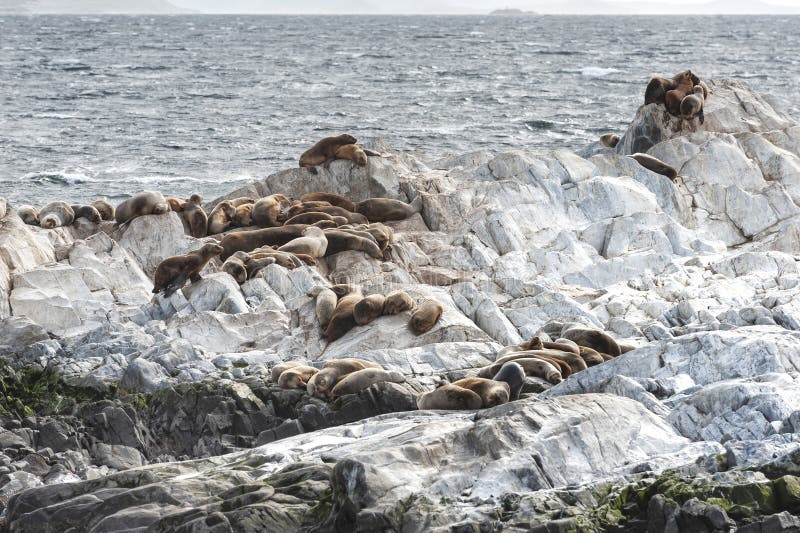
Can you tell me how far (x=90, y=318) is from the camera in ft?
53.9

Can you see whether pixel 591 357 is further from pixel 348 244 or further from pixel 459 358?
pixel 348 244

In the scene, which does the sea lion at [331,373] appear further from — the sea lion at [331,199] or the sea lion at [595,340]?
the sea lion at [331,199]

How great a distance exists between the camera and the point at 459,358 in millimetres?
14461

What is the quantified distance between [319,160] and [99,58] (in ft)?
200

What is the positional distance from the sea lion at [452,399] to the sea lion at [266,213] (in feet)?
29.2

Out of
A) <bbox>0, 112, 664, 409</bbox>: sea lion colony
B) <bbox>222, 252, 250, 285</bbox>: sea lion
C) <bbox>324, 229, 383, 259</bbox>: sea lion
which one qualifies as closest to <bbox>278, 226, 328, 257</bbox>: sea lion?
<bbox>0, 112, 664, 409</bbox>: sea lion colony

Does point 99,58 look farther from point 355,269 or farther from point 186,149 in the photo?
point 355,269

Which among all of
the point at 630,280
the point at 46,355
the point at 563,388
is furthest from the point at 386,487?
the point at 630,280

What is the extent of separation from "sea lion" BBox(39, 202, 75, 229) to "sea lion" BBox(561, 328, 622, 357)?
1066 centimetres

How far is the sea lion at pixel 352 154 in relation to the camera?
2314 cm

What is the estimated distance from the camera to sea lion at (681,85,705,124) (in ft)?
79.0

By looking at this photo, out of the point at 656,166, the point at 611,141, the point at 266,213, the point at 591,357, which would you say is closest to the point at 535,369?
the point at 591,357

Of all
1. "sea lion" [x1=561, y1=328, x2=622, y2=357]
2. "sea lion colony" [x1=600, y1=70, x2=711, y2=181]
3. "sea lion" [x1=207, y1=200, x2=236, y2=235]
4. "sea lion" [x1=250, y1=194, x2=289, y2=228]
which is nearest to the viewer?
"sea lion" [x1=561, y1=328, x2=622, y2=357]

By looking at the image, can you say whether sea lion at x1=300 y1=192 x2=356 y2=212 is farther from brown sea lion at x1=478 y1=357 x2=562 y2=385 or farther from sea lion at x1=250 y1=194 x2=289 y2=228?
brown sea lion at x1=478 y1=357 x2=562 y2=385
